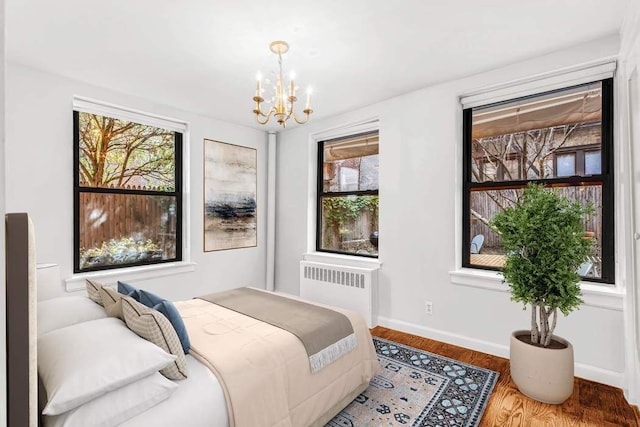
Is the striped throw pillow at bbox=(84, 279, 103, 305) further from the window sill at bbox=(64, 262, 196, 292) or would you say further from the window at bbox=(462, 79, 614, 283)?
the window at bbox=(462, 79, 614, 283)

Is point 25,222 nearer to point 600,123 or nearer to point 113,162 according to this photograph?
point 113,162

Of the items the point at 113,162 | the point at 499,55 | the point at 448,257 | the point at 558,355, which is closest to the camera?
the point at 558,355

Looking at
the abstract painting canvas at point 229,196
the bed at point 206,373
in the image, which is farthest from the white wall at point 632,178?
the abstract painting canvas at point 229,196

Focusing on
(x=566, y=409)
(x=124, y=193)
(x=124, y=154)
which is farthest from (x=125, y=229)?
(x=566, y=409)

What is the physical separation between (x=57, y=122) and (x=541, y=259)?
389 centimetres

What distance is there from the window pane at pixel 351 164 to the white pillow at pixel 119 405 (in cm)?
288

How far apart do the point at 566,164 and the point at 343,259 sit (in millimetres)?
2287

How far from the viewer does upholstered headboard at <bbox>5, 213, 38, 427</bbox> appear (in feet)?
2.82

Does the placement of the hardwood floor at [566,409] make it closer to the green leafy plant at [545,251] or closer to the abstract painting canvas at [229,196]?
the green leafy plant at [545,251]

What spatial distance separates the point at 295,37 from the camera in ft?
7.07

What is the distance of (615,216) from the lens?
2248mm

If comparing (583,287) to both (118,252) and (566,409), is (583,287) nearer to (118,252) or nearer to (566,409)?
(566,409)

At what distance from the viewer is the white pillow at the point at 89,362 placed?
3.46 feet

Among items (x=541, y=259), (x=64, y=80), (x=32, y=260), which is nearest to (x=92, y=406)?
(x=32, y=260)
